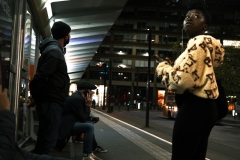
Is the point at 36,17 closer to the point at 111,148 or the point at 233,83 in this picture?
the point at 111,148

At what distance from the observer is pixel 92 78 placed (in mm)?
85188

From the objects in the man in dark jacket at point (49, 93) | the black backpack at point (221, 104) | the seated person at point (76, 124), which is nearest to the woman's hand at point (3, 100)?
the black backpack at point (221, 104)

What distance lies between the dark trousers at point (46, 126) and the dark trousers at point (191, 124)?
1.66 m

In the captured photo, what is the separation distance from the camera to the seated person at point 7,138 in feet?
4.45

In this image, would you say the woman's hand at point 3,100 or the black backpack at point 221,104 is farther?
the black backpack at point 221,104

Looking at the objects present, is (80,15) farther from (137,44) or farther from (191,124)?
(137,44)

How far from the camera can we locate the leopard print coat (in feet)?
8.59

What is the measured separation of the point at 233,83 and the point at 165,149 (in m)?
21.4

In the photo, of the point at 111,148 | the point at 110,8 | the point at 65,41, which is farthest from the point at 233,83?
the point at 65,41

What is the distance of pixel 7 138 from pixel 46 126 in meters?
2.64

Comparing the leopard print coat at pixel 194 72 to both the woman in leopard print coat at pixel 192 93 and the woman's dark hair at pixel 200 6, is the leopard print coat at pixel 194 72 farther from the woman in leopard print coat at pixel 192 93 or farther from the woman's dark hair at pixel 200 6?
the woman's dark hair at pixel 200 6

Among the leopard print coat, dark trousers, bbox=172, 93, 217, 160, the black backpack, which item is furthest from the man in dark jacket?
the black backpack

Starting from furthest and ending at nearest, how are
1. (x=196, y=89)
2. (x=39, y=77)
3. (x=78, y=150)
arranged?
(x=78, y=150) → (x=39, y=77) → (x=196, y=89)

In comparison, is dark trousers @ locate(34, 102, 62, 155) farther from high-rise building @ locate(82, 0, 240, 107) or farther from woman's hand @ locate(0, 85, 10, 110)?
high-rise building @ locate(82, 0, 240, 107)
